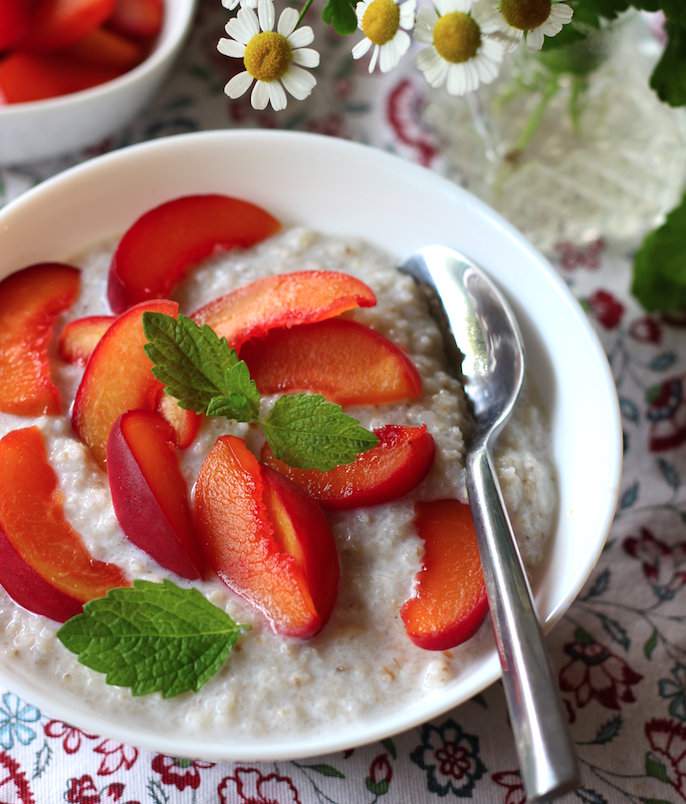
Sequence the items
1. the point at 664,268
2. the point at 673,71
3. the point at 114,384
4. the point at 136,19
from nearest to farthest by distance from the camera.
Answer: the point at 114,384, the point at 673,71, the point at 664,268, the point at 136,19

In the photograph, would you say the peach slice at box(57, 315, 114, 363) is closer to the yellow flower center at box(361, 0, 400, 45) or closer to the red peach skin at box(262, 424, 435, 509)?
the red peach skin at box(262, 424, 435, 509)

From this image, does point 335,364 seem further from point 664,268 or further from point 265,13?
point 664,268

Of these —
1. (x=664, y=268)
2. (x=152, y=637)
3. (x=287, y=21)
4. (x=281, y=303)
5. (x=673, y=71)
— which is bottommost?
(x=664, y=268)

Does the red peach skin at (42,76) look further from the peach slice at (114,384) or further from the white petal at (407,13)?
the white petal at (407,13)

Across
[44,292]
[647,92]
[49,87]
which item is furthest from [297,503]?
[647,92]

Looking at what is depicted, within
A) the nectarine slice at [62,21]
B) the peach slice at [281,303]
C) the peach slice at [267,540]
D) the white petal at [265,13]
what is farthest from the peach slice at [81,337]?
the nectarine slice at [62,21]

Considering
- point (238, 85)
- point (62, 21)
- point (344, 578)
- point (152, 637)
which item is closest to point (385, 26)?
point (238, 85)
